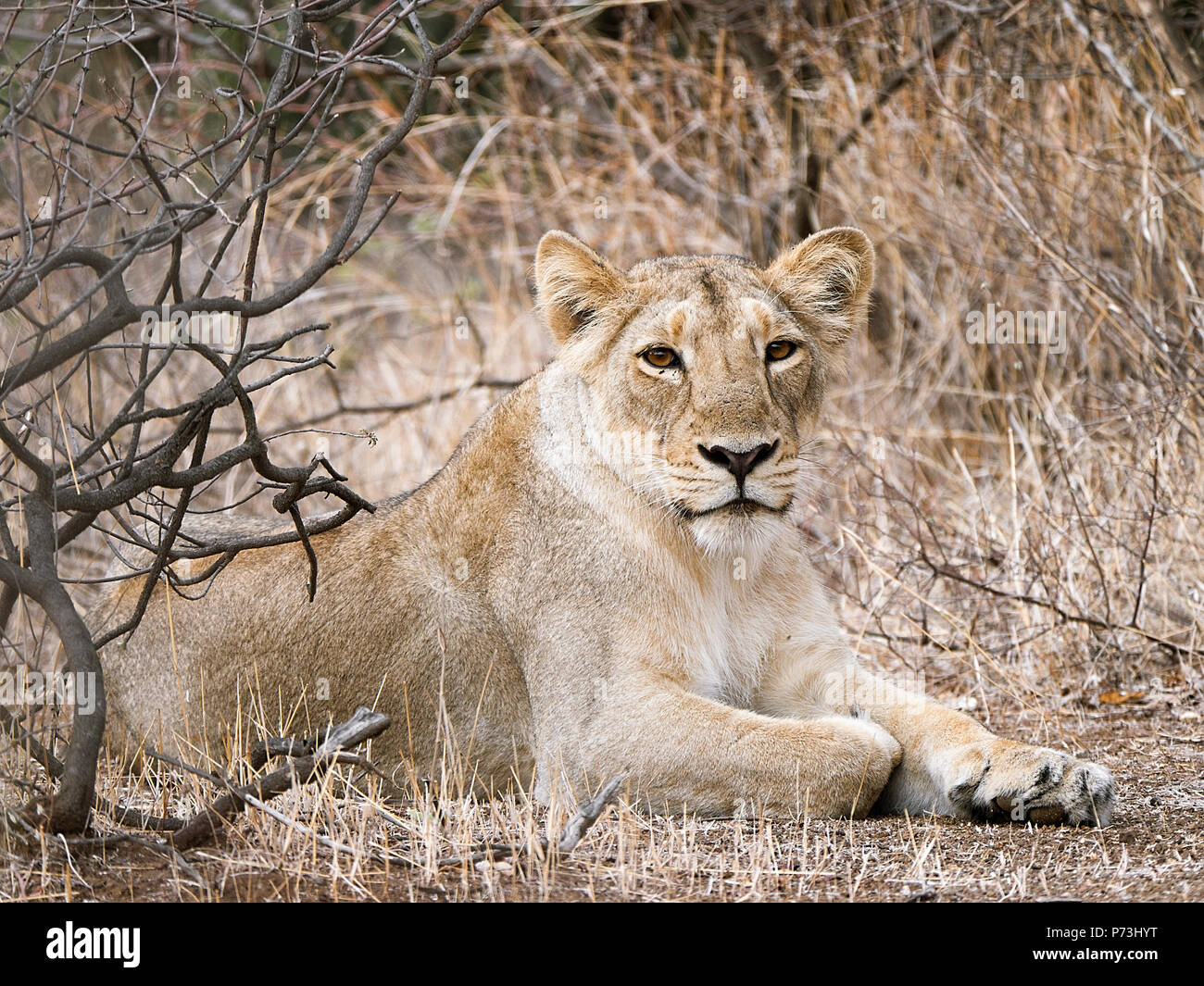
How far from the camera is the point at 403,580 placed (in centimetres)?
536

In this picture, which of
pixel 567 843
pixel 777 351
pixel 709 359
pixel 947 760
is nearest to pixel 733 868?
pixel 567 843

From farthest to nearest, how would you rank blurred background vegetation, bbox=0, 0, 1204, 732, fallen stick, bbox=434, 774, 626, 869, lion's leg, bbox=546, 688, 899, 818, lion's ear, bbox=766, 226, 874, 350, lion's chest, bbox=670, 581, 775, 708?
blurred background vegetation, bbox=0, 0, 1204, 732 → lion's ear, bbox=766, 226, 874, 350 → lion's chest, bbox=670, 581, 775, 708 → lion's leg, bbox=546, 688, 899, 818 → fallen stick, bbox=434, 774, 626, 869

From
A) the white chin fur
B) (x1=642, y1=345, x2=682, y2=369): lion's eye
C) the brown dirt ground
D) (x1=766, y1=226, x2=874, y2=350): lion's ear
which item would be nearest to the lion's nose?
the white chin fur

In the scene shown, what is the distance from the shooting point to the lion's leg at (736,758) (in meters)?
4.48

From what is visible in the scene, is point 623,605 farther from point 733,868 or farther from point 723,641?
point 733,868

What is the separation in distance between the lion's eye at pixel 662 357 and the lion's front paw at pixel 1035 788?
1.64 metres

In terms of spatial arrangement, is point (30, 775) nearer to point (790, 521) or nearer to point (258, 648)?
point (258, 648)

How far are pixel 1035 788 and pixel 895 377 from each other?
581cm

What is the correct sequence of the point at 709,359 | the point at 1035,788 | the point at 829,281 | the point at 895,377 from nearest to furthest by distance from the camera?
the point at 1035,788
the point at 709,359
the point at 829,281
the point at 895,377

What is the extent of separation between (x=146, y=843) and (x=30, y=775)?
0.52 m

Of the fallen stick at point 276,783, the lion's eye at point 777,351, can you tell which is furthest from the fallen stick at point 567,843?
the lion's eye at point 777,351

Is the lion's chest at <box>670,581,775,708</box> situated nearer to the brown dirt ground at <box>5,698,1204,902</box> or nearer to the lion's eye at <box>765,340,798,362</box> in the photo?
the brown dirt ground at <box>5,698,1204,902</box>

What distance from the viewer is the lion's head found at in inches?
184

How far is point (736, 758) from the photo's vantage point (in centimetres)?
453
